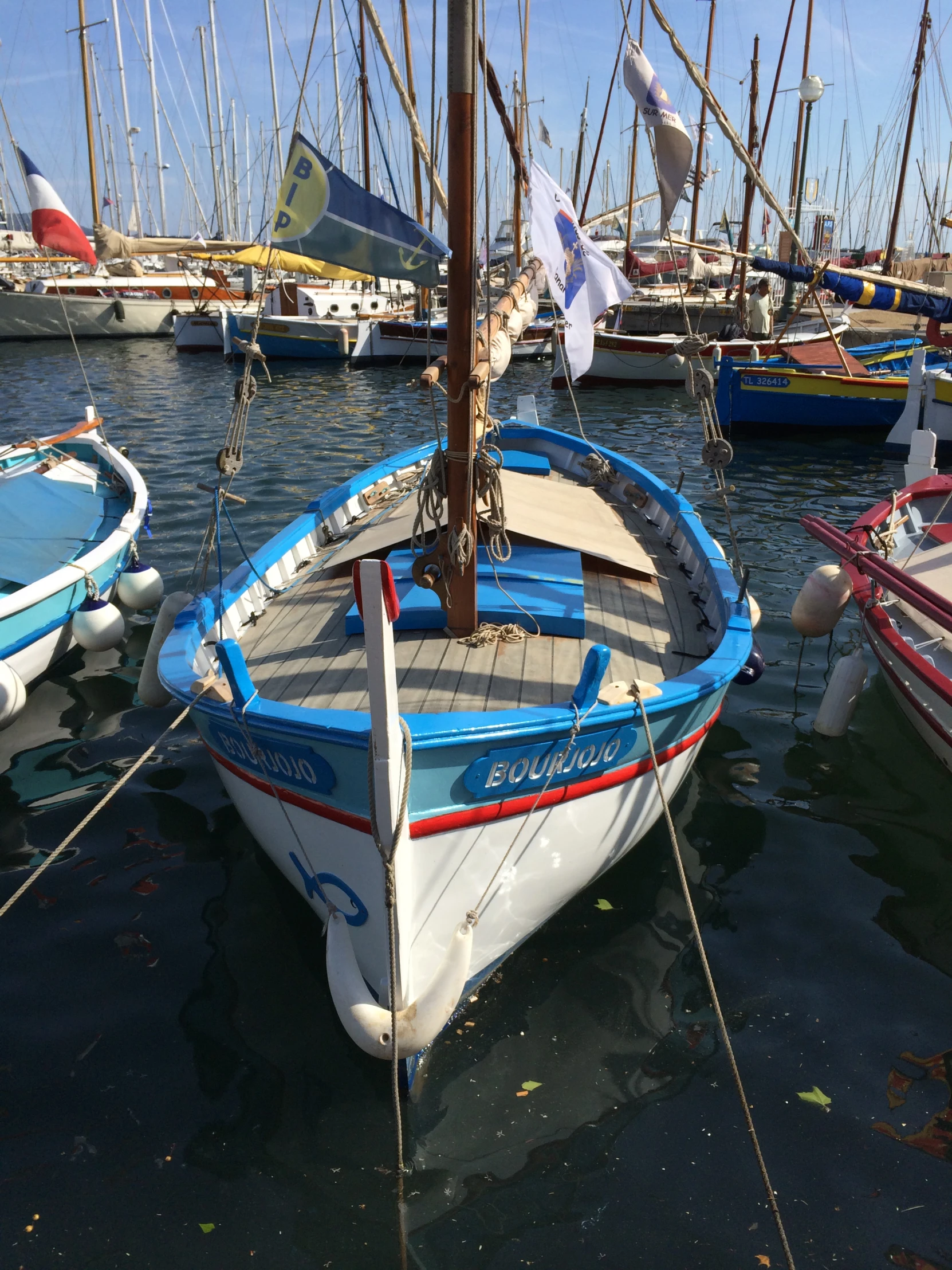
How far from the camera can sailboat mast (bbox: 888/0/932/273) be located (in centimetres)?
3303

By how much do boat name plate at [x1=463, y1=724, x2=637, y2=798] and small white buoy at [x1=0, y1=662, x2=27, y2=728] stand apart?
483 cm

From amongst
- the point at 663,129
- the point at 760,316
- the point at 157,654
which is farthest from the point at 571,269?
the point at 760,316

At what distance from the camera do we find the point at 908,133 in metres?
36.0

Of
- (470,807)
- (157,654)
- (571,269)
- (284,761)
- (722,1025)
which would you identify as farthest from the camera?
(571,269)

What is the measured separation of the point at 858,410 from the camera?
65.1 feet

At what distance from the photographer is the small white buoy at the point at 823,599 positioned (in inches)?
306

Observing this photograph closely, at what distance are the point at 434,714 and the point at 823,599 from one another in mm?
4775

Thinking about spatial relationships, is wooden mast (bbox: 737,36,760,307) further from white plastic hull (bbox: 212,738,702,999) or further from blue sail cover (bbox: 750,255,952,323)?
white plastic hull (bbox: 212,738,702,999)

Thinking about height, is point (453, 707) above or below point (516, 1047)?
above

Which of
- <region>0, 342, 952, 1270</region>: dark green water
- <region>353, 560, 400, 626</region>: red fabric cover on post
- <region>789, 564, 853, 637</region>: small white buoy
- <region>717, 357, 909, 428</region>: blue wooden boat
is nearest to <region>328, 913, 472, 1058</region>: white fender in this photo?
Result: <region>0, 342, 952, 1270</region>: dark green water

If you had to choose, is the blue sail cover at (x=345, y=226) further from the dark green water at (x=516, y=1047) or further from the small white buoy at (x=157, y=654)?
the dark green water at (x=516, y=1047)

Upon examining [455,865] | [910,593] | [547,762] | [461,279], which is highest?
[461,279]

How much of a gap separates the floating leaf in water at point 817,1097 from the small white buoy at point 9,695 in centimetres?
644

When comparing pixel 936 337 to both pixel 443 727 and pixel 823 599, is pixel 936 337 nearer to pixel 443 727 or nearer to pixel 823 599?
pixel 823 599
